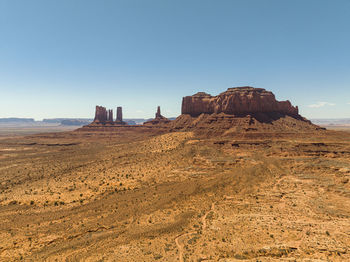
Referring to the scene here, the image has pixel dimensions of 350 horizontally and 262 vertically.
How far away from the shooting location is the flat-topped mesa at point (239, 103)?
69.4m

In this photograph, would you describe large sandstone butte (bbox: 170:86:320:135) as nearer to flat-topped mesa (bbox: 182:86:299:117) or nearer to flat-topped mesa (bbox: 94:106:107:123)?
flat-topped mesa (bbox: 182:86:299:117)

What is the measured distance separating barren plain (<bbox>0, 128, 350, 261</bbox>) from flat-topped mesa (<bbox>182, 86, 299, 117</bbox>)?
26.6 m

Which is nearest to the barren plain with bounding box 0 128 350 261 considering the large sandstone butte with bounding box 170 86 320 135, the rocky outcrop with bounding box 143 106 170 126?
the large sandstone butte with bounding box 170 86 320 135

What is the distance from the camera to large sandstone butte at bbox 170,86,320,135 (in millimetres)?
63000

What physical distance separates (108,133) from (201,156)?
319 feet

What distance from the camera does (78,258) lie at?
15102 mm

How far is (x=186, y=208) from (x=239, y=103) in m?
56.7

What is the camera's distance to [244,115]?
69.0 m

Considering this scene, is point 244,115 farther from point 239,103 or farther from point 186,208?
point 186,208

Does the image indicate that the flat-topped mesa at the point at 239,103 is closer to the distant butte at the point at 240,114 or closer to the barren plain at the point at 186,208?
the distant butte at the point at 240,114

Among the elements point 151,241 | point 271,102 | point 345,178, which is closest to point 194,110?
point 271,102

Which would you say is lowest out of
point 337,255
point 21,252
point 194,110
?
point 21,252

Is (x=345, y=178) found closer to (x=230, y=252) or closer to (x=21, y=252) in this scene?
(x=230, y=252)

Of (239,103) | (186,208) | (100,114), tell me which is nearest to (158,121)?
(100,114)
